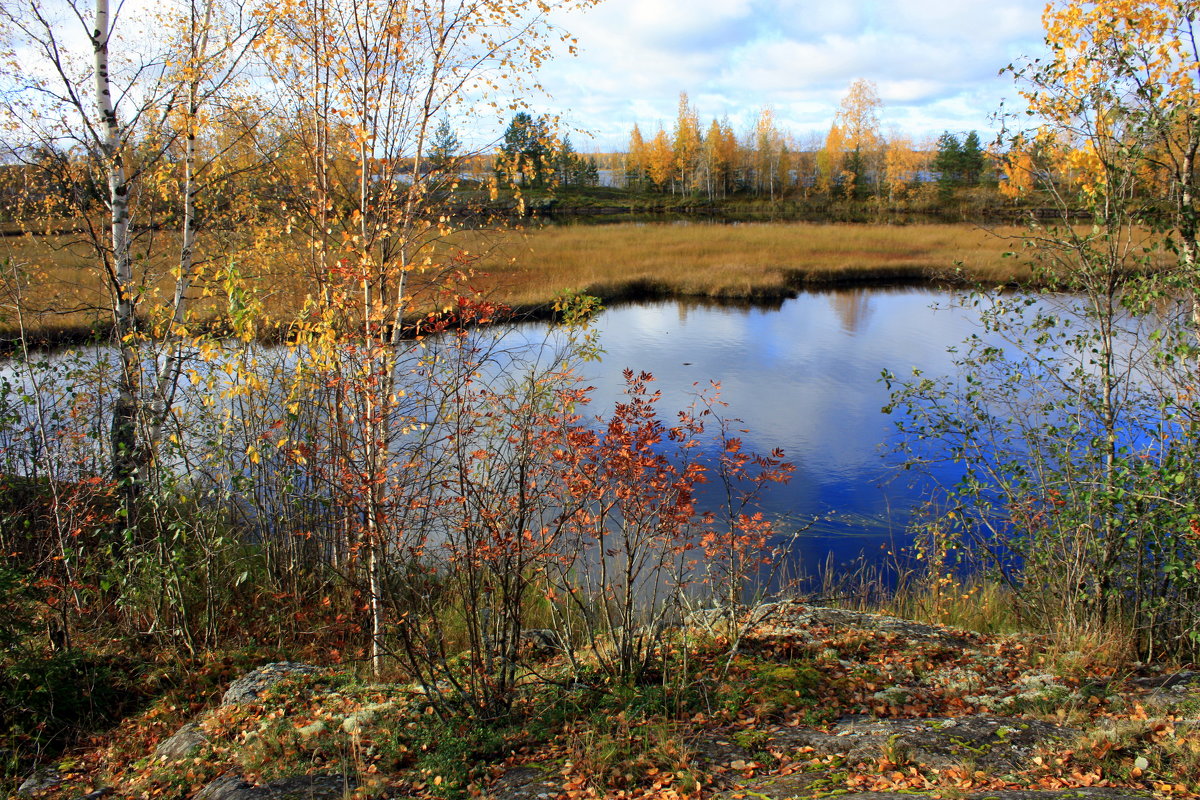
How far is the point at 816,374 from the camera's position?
16062 millimetres

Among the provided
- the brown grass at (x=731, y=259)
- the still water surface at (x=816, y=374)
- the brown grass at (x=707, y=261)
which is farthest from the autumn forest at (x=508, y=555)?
the brown grass at (x=731, y=259)

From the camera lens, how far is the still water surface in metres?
9.79

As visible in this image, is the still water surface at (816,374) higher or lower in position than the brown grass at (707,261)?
lower

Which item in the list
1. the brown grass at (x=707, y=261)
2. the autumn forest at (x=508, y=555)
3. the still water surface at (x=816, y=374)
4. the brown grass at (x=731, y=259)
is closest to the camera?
the autumn forest at (x=508, y=555)

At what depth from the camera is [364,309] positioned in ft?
18.2

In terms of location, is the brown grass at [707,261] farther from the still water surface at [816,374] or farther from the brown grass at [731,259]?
the still water surface at [816,374]

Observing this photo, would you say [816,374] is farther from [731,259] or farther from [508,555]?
[731,259]

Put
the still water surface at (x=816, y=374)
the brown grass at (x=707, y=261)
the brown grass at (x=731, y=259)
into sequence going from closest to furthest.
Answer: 1. the still water surface at (x=816, y=374)
2. the brown grass at (x=707, y=261)
3. the brown grass at (x=731, y=259)

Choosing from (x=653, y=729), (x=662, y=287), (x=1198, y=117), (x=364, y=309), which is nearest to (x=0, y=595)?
(x=364, y=309)

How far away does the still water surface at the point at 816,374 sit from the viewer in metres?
9.79

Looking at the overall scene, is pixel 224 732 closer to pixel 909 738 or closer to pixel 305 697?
pixel 305 697

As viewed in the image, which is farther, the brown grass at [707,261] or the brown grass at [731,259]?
the brown grass at [731,259]

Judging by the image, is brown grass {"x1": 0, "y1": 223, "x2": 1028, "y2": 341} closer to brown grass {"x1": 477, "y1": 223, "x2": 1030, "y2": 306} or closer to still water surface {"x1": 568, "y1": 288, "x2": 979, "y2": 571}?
brown grass {"x1": 477, "y1": 223, "x2": 1030, "y2": 306}

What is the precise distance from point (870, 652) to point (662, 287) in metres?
22.2
